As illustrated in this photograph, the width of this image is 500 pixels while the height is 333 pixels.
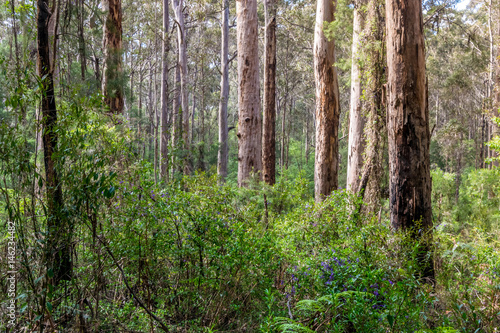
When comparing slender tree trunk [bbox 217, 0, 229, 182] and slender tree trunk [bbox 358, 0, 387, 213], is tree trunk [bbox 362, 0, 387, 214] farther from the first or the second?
slender tree trunk [bbox 217, 0, 229, 182]

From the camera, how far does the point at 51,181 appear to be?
122 inches

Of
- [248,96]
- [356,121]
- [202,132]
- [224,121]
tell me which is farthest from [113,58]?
[202,132]

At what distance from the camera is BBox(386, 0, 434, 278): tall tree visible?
4.36 metres

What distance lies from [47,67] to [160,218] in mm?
1663

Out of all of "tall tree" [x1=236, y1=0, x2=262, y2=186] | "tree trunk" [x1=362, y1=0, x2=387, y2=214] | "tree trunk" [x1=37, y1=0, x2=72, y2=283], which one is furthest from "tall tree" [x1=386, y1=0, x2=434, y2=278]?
"tree trunk" [x1=37, y1=0, x2=72, y2=283]

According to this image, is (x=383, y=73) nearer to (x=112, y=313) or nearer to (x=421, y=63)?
(x=421, y=63)

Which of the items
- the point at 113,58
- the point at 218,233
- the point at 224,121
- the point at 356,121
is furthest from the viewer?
the point at 224,121

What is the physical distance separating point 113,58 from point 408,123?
524 cm

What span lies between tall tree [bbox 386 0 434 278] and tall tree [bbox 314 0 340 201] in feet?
8.45

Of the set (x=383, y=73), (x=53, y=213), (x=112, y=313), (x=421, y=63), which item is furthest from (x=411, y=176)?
(x=53, y=213)

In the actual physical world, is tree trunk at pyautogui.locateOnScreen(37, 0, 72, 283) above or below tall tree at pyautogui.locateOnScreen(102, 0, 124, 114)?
below

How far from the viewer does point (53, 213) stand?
2.81 metres

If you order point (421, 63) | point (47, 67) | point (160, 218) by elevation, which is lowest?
point (160, 218)

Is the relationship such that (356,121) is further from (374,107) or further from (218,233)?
(218,233)
